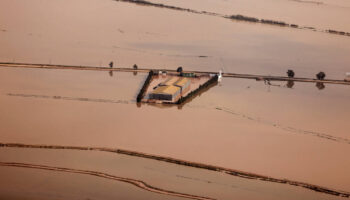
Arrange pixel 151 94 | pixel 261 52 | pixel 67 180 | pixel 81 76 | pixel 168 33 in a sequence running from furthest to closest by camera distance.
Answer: pixel 168 33, pixel 261 52, pixel 81 76, pixel 151 94, pixel 67 180

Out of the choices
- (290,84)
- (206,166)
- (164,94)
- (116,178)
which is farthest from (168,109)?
(290,84)

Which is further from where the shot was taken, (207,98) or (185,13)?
(185,13)

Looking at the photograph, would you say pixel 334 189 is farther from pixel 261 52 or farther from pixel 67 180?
pixel 261 52

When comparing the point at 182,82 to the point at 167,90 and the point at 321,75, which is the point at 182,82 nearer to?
the point at 167,90

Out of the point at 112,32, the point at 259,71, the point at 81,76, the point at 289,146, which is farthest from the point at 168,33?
the point at 289,146

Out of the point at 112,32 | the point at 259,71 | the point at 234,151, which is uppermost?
the point at 112,32

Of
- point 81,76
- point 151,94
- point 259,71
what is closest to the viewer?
point 151,94

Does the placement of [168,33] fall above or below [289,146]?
above
